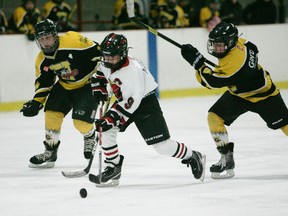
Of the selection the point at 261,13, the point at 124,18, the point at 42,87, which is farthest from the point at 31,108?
the point at 261,13

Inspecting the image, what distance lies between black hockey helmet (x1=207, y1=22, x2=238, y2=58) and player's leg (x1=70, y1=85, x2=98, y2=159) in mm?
1184

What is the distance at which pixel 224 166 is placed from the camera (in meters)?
6.06

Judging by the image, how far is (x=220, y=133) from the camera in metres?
6.05

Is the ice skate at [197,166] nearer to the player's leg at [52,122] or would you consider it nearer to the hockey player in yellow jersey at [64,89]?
the hockey player in yellow jersey at [64,89]

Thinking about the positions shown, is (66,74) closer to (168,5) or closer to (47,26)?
(47,26)

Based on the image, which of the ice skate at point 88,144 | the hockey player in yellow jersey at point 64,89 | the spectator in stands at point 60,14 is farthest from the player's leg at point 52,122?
the spectator in stands at point 60,14

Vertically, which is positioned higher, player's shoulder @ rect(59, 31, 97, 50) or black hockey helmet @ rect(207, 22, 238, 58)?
black hockey helmet @ rect(207, 22, 238, 58)

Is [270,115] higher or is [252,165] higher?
[270,115]

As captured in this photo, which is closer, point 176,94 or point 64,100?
point 64,100

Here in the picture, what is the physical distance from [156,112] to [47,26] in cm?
117

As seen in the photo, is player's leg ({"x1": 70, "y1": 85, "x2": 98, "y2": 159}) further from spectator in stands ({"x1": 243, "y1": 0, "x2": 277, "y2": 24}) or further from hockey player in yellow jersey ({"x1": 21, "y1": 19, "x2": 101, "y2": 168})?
spectator in stands ({"x1": 243, "y1": 0, "x2": 277, "y2": 24})

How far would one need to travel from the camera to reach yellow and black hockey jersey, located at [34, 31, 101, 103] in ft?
21.6

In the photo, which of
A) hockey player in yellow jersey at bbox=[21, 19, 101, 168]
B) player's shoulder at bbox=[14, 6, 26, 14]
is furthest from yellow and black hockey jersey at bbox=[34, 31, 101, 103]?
player's shoulder at bbox=[14, 6, 26, 14]

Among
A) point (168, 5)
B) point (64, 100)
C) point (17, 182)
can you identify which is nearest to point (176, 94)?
point (168, 5)
